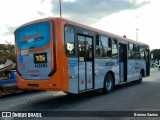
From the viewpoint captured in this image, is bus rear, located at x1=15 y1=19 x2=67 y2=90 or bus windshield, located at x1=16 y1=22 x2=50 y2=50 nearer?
bus rear, located at x1=15 y1=19 x2=67 y2=90

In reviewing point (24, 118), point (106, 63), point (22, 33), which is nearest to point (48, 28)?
point (22, 33)

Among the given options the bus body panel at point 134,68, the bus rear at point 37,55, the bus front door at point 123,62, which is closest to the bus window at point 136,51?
the bus body panel at point 134,68

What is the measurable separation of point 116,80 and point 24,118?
7.52 m

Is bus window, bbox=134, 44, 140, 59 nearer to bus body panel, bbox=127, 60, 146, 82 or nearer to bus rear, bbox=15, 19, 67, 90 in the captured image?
bus body panel, bbox=127, 60, 146, 82

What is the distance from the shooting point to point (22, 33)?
36.0 feet

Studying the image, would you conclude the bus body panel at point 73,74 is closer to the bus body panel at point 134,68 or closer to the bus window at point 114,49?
the bus window at point 114,49

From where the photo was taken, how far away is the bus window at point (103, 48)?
1234 cm

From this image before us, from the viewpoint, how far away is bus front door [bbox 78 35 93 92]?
10.7 metres

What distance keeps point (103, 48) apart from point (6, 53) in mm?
Result: 16200

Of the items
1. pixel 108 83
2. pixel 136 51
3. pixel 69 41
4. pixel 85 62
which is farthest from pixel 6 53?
pixel 69 41

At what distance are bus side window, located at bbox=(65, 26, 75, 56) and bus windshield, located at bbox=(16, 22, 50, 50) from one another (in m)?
0.72

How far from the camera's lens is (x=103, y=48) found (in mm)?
12867

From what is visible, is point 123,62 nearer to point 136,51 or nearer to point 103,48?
point 136,51

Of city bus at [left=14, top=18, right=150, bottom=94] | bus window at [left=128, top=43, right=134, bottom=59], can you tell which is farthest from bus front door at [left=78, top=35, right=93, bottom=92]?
bus window at [left=128, top=43, right=134, bottom=59]
